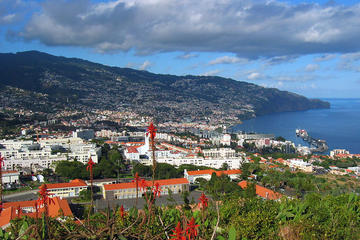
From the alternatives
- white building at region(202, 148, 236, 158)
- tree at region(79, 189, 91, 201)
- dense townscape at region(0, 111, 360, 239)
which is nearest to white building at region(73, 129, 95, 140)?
dense townscape at region(0, 111, 360, 239)

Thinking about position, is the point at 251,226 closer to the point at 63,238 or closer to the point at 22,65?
the point at 63,238

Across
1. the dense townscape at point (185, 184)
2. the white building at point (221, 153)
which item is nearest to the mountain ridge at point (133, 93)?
the dense townscape at point (185, 184)

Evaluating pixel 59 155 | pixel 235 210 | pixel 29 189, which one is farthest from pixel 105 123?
pixel 235 210

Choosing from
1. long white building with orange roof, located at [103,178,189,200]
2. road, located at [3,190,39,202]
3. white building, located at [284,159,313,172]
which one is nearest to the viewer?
long white building with orange roof, located at [103,178,189,200]

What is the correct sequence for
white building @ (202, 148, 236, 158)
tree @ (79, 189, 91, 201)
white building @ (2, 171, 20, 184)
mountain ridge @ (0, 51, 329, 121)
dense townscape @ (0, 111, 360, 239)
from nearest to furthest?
dense townscape @ (0, 111, 360, 239)
tree @ (79, 189, 91, 201)
white building @ (2, 171, 20, 184)
white building @ (202, 148, 236, 158)
mountain ridge @ (0, 51, 329, 121)

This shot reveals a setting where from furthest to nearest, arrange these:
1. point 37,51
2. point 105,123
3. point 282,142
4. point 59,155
A: point 37,51 < point 105,123 < point 282,142 < point 59,155

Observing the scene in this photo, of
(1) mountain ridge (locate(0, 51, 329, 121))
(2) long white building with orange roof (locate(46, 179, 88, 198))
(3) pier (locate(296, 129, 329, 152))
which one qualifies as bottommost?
(3) pier (locate(296, 129, 329, 152))

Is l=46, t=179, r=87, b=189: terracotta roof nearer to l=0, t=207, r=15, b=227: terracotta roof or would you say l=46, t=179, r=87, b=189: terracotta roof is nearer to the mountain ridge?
l=0, t=207, r=15, b=227: terracotta roof

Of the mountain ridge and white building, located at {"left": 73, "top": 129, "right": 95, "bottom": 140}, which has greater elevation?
the mountain ridge
